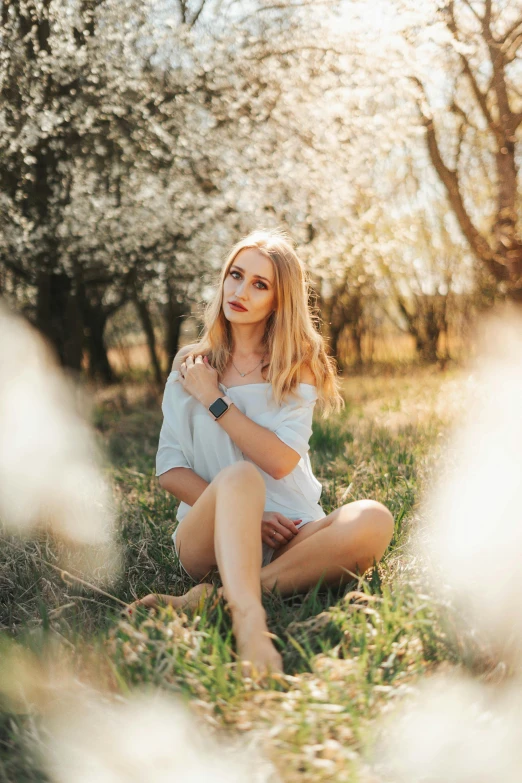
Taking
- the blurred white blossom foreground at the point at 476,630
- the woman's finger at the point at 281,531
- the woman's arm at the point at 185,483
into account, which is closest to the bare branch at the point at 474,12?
the blurred white blossom foreground at the point at 476,630

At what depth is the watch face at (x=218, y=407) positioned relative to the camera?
2436 millimetres

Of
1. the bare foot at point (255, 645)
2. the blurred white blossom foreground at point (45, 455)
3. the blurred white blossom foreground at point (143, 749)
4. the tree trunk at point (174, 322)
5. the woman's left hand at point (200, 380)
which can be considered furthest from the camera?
the tree trunk at point (174, 322)

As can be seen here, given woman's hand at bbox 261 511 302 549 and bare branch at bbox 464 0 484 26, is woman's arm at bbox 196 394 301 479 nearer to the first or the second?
woman's hand at bbox 261 511 302 549

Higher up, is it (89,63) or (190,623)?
(89,63)

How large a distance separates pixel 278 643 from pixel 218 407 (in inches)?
31.3

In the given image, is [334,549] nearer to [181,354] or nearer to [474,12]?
[181,354]

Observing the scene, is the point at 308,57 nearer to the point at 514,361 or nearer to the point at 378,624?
the point at 514,361

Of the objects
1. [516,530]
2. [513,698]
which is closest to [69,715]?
[513,698]

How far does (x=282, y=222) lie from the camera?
7547 mm

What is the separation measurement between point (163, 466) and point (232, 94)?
16.3 feet

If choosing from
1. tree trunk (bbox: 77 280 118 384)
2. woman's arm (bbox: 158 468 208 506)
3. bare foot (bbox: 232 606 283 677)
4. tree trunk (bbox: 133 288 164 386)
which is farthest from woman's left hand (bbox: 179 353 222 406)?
tree trunk (bbox: 133 288 164 386)

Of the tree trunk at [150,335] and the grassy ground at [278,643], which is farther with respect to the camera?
the tree trunk at [150,335]

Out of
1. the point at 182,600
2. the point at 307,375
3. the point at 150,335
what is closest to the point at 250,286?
the point at 307,375

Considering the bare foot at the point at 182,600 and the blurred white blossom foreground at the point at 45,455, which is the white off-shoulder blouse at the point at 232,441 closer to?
the bare foot at the point at 182,600
